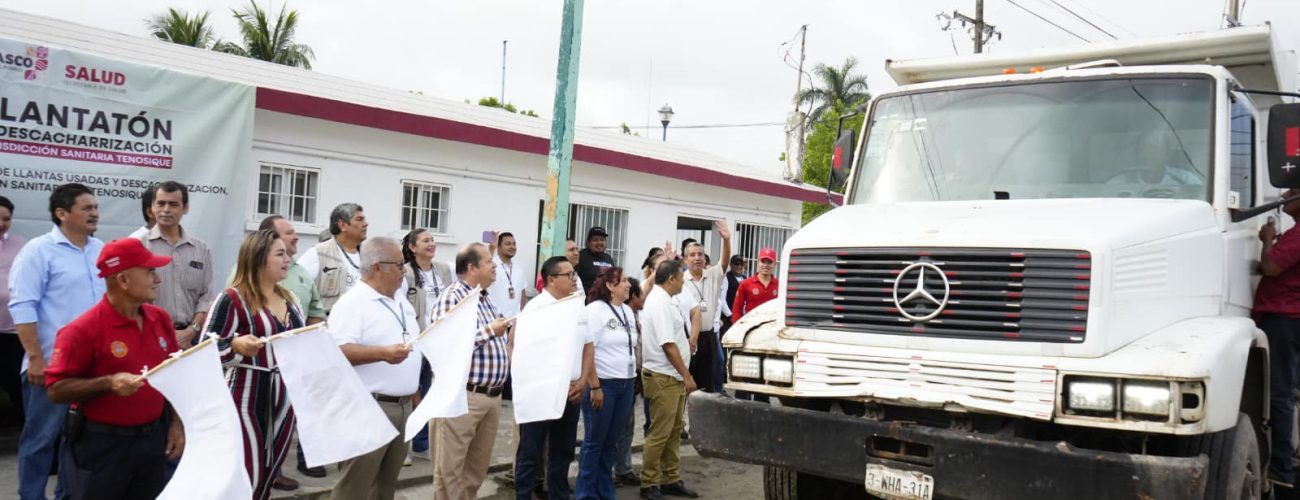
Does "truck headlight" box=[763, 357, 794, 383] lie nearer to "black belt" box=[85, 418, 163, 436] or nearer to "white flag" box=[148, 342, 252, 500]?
"white flag" box=[148, 342, 252, 500]

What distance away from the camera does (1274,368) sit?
5586 mm

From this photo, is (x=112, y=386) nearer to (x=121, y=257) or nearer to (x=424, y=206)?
(x=121, y=257)

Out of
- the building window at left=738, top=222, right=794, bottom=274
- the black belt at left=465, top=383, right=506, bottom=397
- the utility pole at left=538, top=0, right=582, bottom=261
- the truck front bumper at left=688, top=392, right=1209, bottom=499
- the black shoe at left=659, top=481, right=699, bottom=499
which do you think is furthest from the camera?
the building window at left=738, top=222, right=794, bottom=274

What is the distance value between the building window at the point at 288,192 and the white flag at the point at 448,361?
199 inches

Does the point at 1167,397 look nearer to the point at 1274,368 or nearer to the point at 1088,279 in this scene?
the point at 1088,279

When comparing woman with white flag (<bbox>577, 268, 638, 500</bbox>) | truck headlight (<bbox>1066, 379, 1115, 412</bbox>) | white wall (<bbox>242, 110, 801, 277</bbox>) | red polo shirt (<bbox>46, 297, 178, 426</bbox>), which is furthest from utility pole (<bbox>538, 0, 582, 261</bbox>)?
truck headlight (<bbox>1066, 379, 1115, 412</bbox>)

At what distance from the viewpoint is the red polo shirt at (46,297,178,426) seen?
3.85m

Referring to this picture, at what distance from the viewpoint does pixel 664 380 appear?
7250 millimetres

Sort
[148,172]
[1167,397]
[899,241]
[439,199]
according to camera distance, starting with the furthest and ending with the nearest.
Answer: [439,199] → [148,172] → [899,241] → [1167,397]

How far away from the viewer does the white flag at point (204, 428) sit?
3885 mm

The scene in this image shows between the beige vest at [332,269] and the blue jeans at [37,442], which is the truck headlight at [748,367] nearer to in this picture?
the beige vest at [332,269]

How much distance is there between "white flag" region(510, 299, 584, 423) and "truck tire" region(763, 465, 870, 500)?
131cm

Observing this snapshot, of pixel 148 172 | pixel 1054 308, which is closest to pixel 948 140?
pixel 1054 308

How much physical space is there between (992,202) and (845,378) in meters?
1.37
